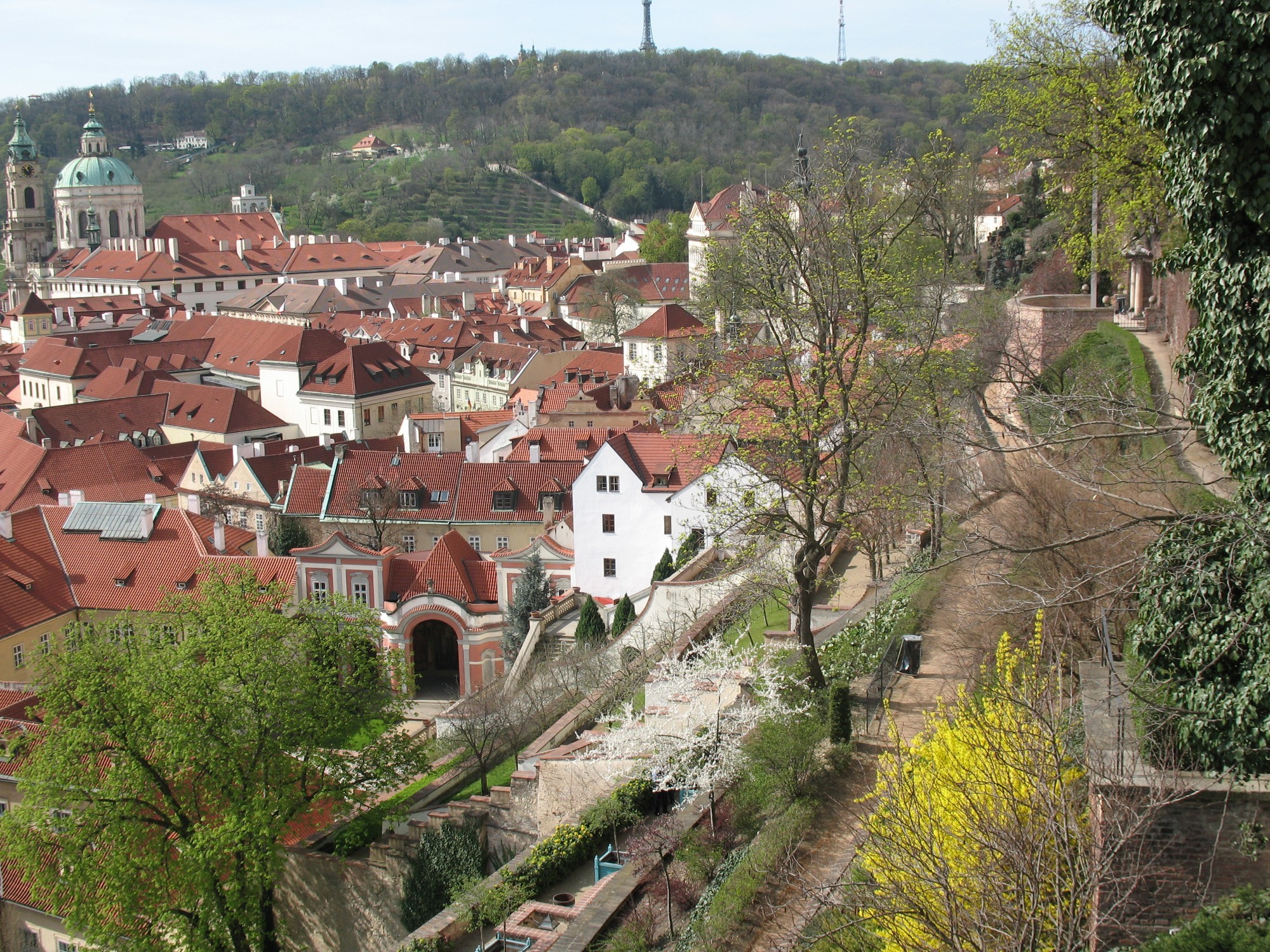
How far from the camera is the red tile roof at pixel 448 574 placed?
112 feet

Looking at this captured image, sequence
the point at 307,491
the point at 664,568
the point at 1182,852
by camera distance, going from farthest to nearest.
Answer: the point at 307,491
the point at 664,568
the point at 1182,852

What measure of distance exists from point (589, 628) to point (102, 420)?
3663 cm

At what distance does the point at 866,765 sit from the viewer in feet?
48.9

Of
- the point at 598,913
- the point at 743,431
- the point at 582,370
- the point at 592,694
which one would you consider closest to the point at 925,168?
the point at 743,431

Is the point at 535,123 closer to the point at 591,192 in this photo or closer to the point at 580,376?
the point at 591,192

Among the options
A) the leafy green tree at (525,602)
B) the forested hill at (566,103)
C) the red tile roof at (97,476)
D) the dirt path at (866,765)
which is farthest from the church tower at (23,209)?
the dirt path at (866,765)

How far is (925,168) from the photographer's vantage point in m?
27.4

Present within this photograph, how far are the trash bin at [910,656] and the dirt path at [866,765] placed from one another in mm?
113

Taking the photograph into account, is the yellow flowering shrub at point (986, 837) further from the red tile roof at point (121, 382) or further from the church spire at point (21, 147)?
the church spire at point (21, 147)

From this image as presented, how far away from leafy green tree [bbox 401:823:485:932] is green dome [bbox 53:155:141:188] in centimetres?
12778

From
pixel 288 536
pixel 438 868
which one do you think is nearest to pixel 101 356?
pixel 288 536

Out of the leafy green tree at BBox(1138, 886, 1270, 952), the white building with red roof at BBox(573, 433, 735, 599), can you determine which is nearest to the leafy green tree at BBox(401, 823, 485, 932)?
the leafy green tree at BBox(1138, 886, 1270, 952)

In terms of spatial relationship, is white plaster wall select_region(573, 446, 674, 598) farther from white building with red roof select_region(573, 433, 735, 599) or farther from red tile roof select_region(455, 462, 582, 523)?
red tile roof select_region(455, 462, 582, 523)

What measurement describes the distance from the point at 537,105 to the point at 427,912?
6840 inches
